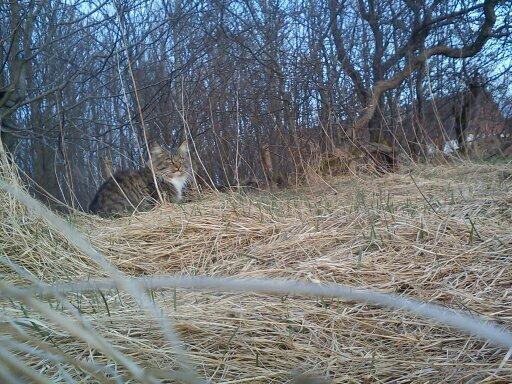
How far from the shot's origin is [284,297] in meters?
1.66

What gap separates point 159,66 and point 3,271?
4.79 m

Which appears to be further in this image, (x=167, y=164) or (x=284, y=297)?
(x=167, y=164)

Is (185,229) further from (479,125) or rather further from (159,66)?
(479,125)

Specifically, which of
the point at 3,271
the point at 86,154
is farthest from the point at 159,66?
the point at 3,271

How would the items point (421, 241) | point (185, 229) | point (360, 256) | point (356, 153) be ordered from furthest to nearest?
point (356, 153) < point (185, 229) < point (421, 241) < point (360, 256)

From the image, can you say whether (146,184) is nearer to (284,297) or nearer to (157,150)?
(157,150)

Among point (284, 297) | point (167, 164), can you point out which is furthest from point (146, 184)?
point (284, 297)

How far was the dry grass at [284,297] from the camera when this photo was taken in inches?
48.5

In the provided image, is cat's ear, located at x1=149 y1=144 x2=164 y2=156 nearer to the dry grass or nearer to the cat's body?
the cat's body

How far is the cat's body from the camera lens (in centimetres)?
500

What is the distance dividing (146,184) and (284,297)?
3873 millimetres

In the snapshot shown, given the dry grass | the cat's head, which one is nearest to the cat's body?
the cat's head

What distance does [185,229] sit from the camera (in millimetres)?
2773

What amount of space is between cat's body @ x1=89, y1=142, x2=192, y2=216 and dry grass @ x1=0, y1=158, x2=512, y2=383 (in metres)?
1.75
